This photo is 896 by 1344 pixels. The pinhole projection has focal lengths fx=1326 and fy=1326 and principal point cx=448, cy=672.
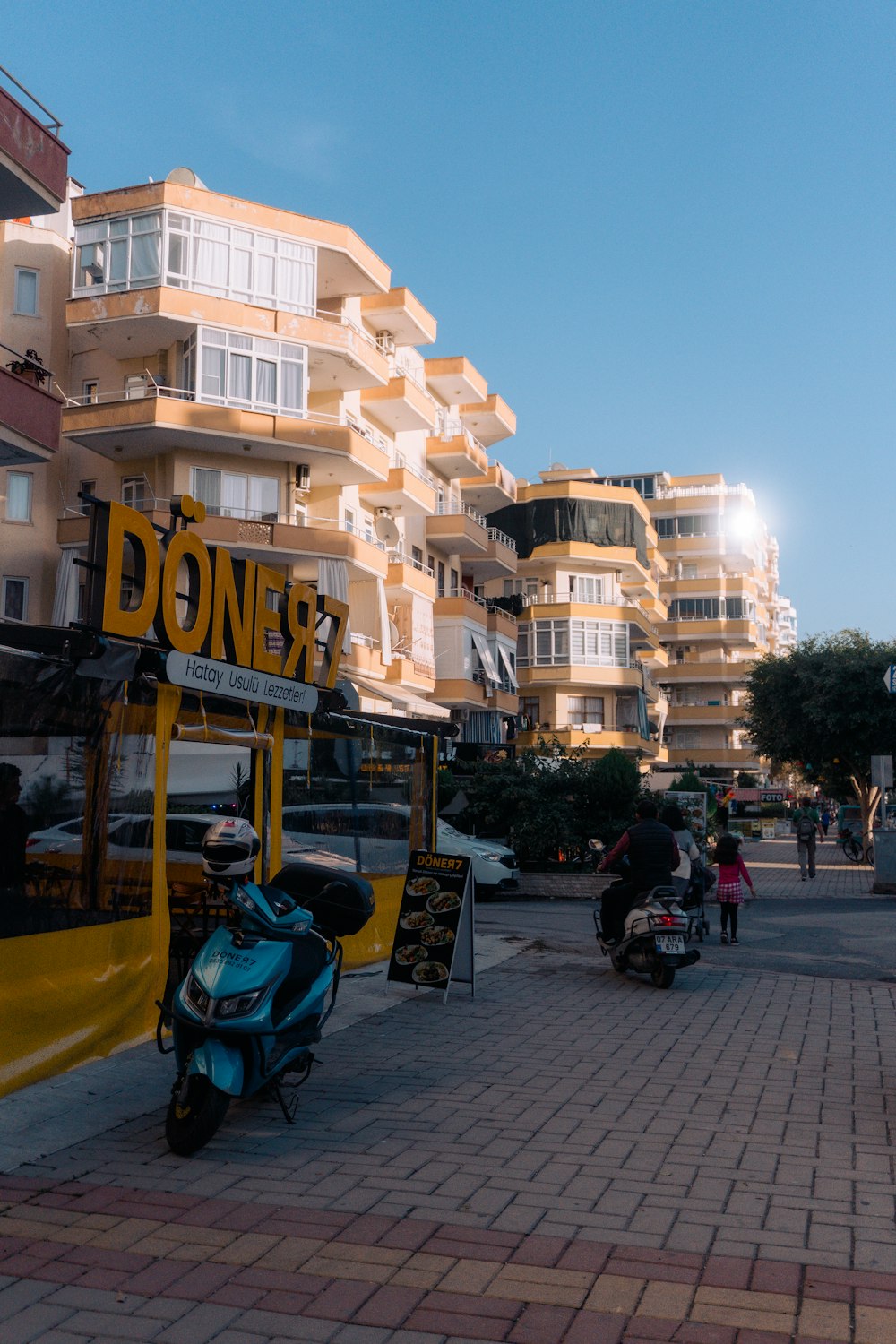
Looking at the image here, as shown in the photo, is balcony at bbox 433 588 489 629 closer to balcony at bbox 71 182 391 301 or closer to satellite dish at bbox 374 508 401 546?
satellite dish at bbox 374 508 401 546

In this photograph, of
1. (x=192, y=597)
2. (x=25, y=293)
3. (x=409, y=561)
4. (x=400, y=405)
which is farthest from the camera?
(x=409, y=561)

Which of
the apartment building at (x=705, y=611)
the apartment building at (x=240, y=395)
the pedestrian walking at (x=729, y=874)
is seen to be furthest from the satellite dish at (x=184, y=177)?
the apartment building at (x=705, y=611)

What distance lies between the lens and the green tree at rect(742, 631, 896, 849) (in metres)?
44.5

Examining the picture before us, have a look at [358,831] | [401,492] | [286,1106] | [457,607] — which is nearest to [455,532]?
[457,607]

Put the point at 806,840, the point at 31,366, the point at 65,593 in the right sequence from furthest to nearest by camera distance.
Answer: the point at 65,593 < the point at 806,840 < the point at 31,366

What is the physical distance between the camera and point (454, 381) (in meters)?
46.1

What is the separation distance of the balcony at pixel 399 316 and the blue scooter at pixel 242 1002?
1351 inches

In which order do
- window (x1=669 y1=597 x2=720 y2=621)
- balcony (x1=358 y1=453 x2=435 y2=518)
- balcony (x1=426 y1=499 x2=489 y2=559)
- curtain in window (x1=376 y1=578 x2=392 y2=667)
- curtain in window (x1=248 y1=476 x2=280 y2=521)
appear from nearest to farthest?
curtain in window (x1=248 y1=476 x2=280 y2=521)
curtain in window (x1=376 y1=578 x2=392 y2=667)
balcony (x1=358 y1=453 x2=435 y2=518)
balcony (x1=426 y1=499 x2=489 y2=559)
window (x1=669 y1=597 x2=720 y2=621)

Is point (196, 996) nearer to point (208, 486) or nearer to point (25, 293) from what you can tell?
point (208, 486)

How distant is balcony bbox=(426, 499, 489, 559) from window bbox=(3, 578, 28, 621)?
14.5 meters

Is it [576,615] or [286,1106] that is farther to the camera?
[576,615]

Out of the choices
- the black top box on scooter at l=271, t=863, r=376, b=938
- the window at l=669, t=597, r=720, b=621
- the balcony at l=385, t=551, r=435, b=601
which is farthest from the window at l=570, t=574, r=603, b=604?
the black top box on scooter at l=271, t=863, r=376, b=938

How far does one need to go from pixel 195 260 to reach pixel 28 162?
17.8 m

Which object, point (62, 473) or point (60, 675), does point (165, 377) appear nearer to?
point (62, 473)
